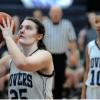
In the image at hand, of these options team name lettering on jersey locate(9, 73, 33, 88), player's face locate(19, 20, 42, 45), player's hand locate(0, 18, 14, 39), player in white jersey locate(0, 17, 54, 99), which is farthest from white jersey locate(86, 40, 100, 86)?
player's hand locate(0, 18, 14, 39)

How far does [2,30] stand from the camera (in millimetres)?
4914

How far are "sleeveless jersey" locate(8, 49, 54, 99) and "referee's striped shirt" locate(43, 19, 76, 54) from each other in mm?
4321

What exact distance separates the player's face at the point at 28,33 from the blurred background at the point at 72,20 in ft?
14.7

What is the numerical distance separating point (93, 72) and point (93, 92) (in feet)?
0.79

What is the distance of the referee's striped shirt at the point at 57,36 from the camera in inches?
373

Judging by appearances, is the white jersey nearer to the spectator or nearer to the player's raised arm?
the player's raised arm

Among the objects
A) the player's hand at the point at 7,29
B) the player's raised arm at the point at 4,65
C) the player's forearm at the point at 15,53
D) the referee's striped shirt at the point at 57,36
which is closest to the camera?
the player's forearm at the point at 15,53

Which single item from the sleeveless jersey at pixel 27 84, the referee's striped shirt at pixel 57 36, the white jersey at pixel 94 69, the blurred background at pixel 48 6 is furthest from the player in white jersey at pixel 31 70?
the blurred background at pixel 48 6

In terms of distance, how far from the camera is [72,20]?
12727 millimetres

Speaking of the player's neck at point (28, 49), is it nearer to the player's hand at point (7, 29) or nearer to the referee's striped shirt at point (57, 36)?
the player's hand at point (7, 29)

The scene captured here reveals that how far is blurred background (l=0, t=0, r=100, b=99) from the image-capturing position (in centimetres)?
1011

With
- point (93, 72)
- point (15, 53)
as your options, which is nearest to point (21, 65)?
point (15, 53)

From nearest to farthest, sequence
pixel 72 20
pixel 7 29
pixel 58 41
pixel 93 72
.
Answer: pixel 7 29 < pixel 93 72 < pixel 58 41 < pixel 72 20

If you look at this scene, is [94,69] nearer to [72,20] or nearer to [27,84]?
[27,84]
